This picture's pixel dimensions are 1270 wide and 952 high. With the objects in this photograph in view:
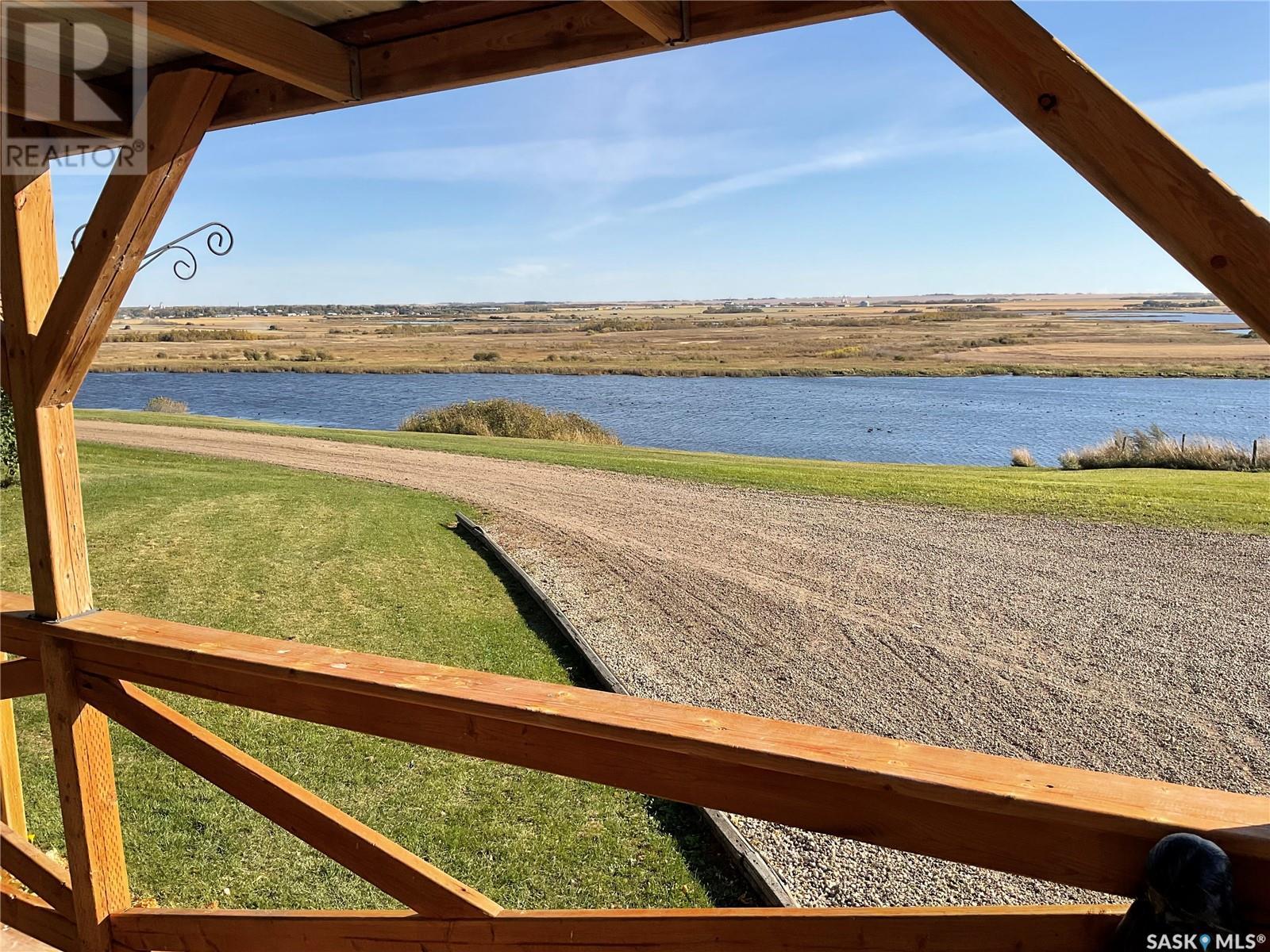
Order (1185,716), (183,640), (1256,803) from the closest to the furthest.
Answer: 1. (1256,803)
2. (183,640)
3. (1185,716)

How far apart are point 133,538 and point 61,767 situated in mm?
7376

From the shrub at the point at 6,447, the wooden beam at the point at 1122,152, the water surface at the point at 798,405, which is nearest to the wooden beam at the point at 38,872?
the wooden beam at the point at 1122,152

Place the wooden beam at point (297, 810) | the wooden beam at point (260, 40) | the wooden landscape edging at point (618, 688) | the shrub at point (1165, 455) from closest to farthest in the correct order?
the wooden beam at point (260, 40), the wooden beam at point (297, 810), the wooden landscape edging at point (618, 688), the shrub at point (1165, 455)

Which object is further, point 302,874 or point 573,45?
point 302,874

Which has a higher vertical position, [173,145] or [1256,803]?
[173,145]

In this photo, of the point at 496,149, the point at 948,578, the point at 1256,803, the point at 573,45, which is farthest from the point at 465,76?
the point at 496,149

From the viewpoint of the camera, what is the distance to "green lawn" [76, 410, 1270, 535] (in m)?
10.8

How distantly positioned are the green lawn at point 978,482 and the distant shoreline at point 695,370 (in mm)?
30836

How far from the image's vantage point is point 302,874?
4.20 metres

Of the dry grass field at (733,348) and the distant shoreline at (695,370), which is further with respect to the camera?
the dry grass field at (733,348)

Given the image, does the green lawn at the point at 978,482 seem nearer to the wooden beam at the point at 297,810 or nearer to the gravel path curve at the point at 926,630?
the gravel path curve at the point at 926,630

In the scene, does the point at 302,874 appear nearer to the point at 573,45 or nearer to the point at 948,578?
the point at 573,45
